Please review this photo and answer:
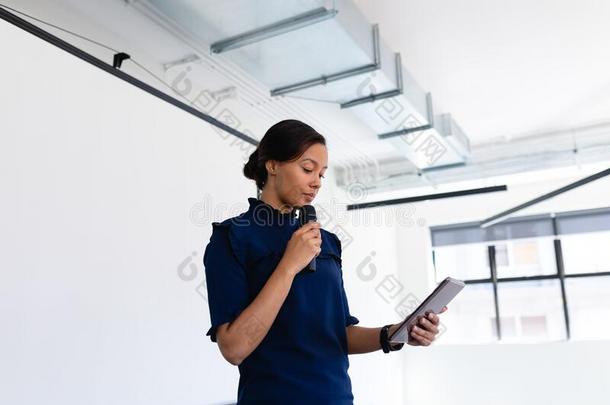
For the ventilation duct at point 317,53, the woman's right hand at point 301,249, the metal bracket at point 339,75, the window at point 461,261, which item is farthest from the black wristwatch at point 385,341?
the window at point 461,261

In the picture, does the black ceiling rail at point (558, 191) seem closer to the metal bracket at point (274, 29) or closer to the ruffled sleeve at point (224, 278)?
the metal bracket at point (274, 29)

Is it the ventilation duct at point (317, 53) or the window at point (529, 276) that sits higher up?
the ventilation duct at point (317, 53)

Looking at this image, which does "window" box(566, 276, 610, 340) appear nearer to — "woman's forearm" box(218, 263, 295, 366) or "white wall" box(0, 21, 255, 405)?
"white wall" box(0, 21, 255, 405)

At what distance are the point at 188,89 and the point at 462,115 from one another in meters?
2.36

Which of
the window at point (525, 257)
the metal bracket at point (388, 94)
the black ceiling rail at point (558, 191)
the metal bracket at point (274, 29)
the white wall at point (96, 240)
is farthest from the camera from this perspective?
A: the window at point (525, 257)

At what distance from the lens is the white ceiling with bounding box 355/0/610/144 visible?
3.07m

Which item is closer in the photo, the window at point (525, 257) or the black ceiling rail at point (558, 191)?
the black ceiling rail at point (558, 191)

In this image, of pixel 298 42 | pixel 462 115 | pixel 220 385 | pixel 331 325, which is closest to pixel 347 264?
pixel 462 115

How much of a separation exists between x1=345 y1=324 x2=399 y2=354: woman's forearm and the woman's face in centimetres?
33

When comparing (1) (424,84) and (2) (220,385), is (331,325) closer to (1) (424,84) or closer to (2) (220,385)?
(2) (220,385)

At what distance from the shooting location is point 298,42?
8.55 ft

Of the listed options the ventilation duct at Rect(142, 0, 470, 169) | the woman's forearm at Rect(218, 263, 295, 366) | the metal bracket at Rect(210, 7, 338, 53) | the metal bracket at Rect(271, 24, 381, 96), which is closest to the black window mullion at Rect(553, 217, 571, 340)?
the ventilation duct at Rect(142, 0, 470, 169)

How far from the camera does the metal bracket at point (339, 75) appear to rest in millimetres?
2883

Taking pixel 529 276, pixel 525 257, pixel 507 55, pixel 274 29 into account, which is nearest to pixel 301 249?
pixel 274 29
